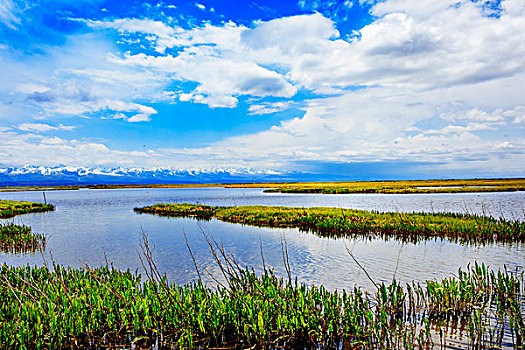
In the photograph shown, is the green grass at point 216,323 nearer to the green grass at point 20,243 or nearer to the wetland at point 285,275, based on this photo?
the wetland at point 285,275

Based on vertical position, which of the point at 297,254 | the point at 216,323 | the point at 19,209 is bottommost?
the point at 297,254

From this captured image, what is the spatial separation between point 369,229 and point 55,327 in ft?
93.3

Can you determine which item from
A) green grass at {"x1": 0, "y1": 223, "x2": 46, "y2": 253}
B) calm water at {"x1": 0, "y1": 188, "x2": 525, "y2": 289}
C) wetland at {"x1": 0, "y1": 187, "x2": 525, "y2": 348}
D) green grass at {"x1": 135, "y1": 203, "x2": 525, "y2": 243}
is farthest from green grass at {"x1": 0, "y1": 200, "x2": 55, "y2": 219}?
green grass at {"x1": 135, "y1": 203, "x2": 525, "y2": 243}

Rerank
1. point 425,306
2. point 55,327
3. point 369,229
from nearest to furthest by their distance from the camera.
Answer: point 55,327
point 425,306
point 369,229

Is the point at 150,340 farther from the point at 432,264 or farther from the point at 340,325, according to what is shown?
the point at 432,264

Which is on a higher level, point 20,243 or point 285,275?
point 20,243

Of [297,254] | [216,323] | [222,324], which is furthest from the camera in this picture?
[297,254]

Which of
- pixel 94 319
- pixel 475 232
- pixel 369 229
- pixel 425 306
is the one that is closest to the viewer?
pixel 94 319

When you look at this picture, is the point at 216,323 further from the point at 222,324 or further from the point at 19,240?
the point at 19,240

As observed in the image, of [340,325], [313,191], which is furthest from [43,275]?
[313,191]

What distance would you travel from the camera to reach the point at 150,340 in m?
10.1

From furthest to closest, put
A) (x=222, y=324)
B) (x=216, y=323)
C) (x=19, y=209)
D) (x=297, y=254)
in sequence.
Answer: (x=19, y=209)
(x=297, y=254)
(x=222, y=324)
(x=216, y=323)

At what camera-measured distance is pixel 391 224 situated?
32.9 meters

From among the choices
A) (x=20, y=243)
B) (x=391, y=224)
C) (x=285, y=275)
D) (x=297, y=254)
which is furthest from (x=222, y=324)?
(x=391, y=224)
